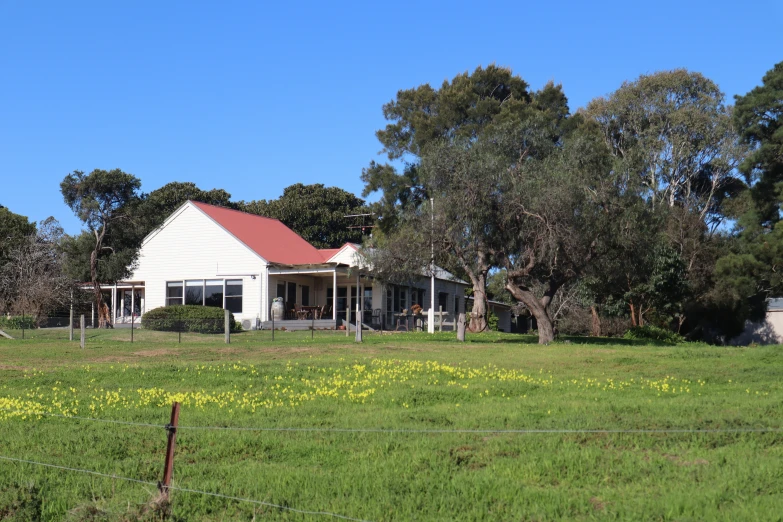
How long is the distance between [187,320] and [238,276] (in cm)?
911

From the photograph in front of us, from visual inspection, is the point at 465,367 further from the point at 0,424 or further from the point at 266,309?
the point at 266,309

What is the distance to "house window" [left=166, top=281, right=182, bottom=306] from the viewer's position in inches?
1657

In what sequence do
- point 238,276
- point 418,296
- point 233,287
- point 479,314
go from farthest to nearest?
point 418,296, point 233,287, point 238,276, point 479,314

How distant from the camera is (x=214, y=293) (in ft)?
135

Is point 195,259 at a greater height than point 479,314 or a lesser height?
greater

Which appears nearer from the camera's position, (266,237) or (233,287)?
(233,287)

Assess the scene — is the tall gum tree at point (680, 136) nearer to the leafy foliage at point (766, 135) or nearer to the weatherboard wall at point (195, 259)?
the leafy foliage at point (766, 135)

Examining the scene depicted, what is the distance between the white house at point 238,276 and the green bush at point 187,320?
3.46 metres

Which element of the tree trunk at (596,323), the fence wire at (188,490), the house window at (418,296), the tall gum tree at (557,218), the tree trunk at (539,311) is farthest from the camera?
the house window at (418,296)

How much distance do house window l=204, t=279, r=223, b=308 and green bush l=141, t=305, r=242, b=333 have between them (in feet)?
13.3

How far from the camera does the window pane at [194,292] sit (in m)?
41.5

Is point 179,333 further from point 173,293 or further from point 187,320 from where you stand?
point 173,293

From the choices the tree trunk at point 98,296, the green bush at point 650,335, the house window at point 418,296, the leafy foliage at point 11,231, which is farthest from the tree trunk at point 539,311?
the leafy foliage at point 11,231

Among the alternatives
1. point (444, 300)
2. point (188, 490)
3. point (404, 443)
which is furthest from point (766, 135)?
point (188, 490)
